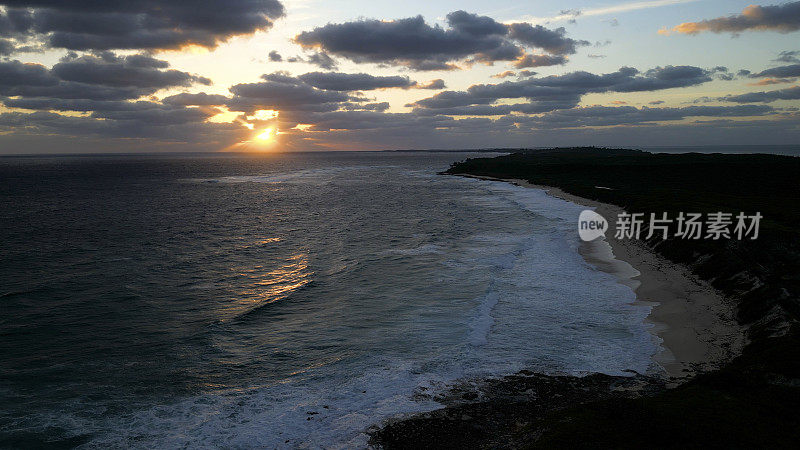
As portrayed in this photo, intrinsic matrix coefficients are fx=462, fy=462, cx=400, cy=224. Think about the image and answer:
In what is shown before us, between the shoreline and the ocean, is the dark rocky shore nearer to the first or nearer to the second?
the shoreline

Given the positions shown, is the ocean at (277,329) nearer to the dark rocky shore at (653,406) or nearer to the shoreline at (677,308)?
the shoreline at (677,308)

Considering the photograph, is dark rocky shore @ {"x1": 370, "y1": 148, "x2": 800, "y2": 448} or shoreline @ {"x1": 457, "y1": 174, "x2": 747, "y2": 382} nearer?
dark rocky shore @ {"x1": 370, "y1": 148, "x2": 800, "y2": 448}

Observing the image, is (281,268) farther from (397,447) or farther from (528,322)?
(397,447)

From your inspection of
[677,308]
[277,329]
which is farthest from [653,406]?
[277,329]

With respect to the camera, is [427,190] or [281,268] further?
[427,190]

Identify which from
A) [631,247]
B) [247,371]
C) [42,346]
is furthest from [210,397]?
[631,247]

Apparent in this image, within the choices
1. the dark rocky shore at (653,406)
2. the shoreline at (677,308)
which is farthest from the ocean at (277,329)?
the dark rocky shore at (653,406)

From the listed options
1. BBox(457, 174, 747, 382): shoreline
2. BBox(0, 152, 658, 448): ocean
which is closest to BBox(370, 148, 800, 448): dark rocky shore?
BBox(457, 174, 747, 382): shoreline
